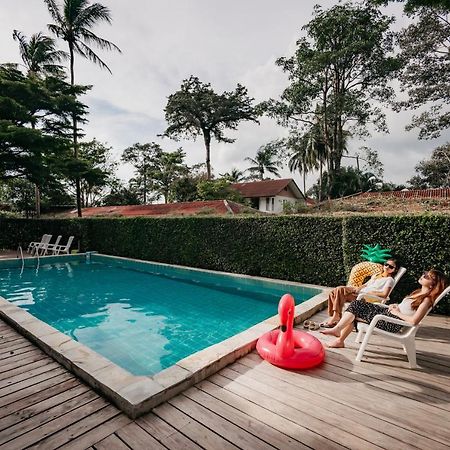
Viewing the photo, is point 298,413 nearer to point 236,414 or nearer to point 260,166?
point 236,414

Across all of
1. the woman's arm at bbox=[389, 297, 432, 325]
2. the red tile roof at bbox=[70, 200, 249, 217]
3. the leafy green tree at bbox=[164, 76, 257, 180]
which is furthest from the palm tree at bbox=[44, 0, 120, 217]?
the woman's arm at bbox=[389, 297, 432, 325]

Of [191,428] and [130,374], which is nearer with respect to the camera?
[191,428]

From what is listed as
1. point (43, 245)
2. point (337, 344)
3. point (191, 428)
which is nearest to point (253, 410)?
point (191, 428)

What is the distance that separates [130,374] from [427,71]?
22637mm

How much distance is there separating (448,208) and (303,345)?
584 inches

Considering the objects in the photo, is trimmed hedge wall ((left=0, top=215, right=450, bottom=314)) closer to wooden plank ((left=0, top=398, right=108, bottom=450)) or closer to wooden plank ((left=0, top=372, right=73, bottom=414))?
wooden plank ((left=0, top=398, right=108, bottom=450))

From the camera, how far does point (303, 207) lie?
1595 centimetres

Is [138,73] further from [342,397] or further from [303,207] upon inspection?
[303,207]

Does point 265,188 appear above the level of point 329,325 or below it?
above

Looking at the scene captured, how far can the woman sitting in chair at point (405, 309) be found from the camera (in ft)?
10.1

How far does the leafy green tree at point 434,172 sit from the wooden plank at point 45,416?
116 ft

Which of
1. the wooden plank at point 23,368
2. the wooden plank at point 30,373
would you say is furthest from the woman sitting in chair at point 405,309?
the wooden plank at point 23,368

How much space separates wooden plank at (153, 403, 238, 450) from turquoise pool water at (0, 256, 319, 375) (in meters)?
1.90

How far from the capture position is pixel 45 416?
7.55 feet
